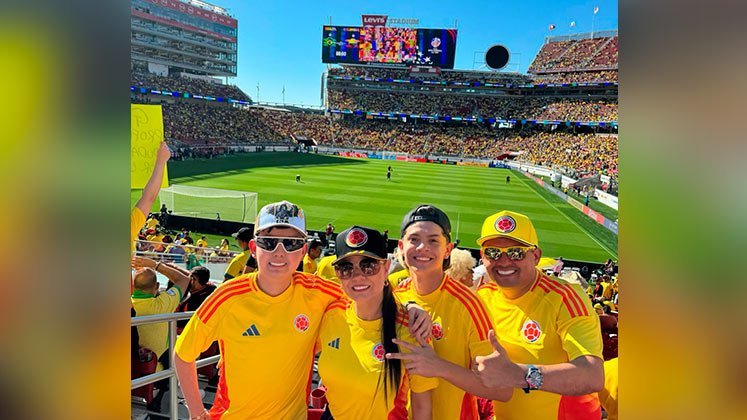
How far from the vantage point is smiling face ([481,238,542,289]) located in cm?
310

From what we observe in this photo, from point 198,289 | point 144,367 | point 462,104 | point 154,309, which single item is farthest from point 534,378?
point 462,104

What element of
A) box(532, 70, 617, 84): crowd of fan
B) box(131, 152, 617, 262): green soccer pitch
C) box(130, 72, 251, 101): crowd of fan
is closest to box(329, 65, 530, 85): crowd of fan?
box(532, 70, 617, 84): crowd of fan

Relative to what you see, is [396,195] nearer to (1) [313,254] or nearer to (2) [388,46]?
(1) [313,254]

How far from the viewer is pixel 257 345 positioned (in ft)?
9.45

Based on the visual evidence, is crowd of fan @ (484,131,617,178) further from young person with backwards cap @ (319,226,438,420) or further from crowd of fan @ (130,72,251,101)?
young person with backwards cap @ (319,226,438,420)

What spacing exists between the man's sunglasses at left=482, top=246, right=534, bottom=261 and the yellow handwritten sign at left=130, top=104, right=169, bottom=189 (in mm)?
2249
